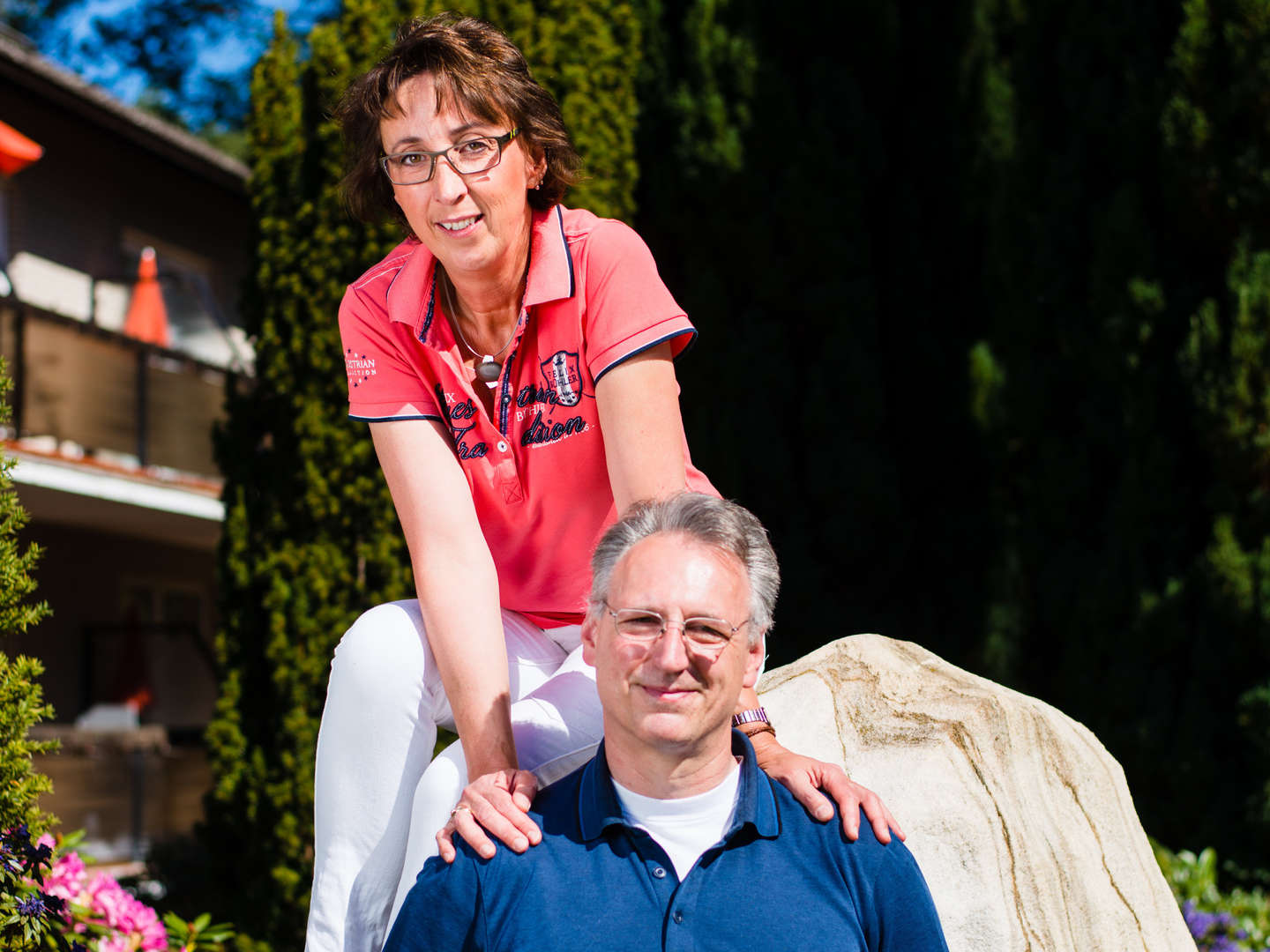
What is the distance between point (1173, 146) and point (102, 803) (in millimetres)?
8940

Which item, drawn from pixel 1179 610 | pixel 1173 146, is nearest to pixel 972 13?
A: pixel 1173 146

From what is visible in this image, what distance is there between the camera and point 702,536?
6.99 feet

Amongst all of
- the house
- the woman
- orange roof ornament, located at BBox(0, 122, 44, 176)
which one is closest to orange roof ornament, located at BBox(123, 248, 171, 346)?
the house

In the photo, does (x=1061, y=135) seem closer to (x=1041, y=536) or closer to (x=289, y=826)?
(x=1041, y=536)

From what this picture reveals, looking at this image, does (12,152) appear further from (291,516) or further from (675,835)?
(675,835)

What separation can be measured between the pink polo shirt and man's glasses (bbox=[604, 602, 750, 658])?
420mm

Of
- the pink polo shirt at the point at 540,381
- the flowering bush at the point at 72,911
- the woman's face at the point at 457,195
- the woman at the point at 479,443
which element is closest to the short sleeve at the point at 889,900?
the woman at the point at 479,443

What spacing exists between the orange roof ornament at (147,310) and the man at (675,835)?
9.57 m

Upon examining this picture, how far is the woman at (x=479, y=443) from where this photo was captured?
2.28m

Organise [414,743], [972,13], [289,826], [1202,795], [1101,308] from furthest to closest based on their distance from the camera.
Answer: [972,13]
[1101,308]
[1202,795]
[289,826]
[414,743]

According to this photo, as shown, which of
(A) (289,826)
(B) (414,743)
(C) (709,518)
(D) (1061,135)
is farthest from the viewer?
(D) (1061,135)

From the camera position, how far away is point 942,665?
10.7 feet

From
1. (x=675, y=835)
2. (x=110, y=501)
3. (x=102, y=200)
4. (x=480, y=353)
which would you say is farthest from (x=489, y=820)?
(x=102, y=200)

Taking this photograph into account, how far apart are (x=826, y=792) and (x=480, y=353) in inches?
42.1
